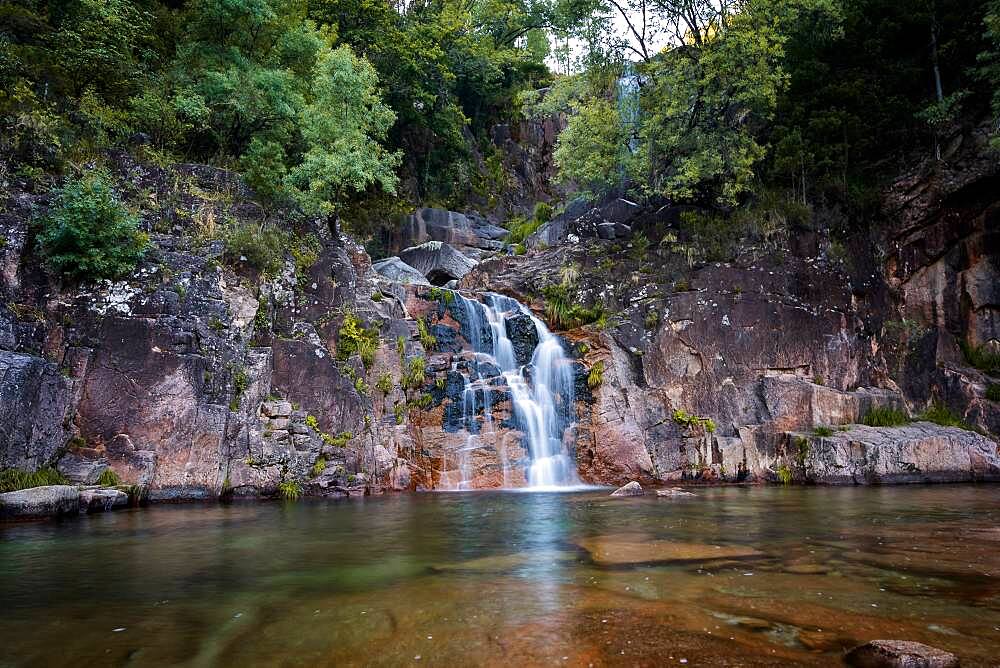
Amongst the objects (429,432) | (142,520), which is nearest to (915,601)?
(142,520)

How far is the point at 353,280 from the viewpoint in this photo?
57.9 ft

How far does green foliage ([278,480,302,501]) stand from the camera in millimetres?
13531

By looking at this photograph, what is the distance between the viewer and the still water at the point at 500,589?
4.04 meters

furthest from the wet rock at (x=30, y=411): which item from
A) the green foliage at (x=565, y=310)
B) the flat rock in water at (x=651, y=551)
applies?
the green foliage at (x=565, y=310)

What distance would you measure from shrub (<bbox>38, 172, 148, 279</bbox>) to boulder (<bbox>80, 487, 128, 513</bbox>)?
16.2 feet

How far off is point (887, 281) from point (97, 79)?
2629cm

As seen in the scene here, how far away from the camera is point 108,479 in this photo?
38.4ft

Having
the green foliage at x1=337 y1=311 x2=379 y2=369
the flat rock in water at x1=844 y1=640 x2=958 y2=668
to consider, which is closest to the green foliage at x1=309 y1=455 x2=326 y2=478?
the green foliage at x1=337 y1=311 x2=379 y2=369

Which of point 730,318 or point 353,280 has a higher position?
point 353,280

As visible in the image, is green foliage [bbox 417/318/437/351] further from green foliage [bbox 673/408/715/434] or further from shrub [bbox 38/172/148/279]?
shrub [bbox 38/172/148/279]

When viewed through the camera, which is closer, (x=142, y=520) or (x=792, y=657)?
(x=792, y=657)

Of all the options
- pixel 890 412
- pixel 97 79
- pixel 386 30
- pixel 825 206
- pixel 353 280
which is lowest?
pixel 890 412

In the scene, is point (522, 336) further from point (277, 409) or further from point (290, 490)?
point (290, 490)

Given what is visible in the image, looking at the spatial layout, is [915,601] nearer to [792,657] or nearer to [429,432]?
[792,657]
